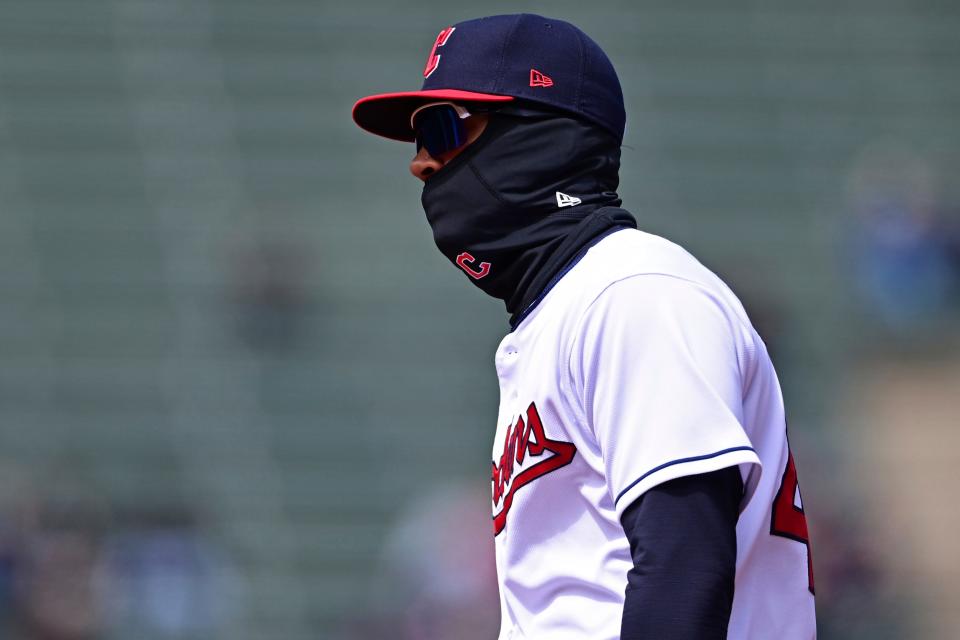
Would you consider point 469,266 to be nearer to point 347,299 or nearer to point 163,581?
point 163,581

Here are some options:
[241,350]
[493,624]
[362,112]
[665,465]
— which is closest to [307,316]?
[241,350]

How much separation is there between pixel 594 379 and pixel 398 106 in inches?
28.0

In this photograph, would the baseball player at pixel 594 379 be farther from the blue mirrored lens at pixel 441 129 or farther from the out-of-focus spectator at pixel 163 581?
the out-of-focus spectator at pixel 163 581

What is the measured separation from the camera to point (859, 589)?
786cm

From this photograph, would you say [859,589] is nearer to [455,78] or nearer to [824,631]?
[824,631]

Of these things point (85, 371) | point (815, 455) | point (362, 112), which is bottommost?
point (815, 455)

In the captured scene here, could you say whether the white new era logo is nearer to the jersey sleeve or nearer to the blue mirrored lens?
the blue mirrored lens

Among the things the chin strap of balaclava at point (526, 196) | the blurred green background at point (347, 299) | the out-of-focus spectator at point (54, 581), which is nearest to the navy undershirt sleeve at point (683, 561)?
the chin strap of balaclava at point (526, 196)

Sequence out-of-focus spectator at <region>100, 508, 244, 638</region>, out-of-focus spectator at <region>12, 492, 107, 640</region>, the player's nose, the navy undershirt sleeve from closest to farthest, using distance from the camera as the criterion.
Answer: the navy undershirt sleeve < the player's nose < out-of-focus spectator at <region>12, 492, 107, 640</region> < out-of-focus spectator at <region>100, 508, 244, 638</region>

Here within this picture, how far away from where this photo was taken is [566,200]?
1962 mm

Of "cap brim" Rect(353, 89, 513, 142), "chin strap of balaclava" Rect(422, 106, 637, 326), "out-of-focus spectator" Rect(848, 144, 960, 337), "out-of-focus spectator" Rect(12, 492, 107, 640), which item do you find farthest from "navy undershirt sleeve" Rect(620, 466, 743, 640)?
"out-of-focus spectator" Rect(848, 144, 960, 337)

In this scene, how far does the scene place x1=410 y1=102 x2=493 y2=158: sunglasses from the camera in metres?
2.02

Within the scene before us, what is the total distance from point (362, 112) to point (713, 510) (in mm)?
952

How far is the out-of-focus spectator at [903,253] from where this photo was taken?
967 centimetres
